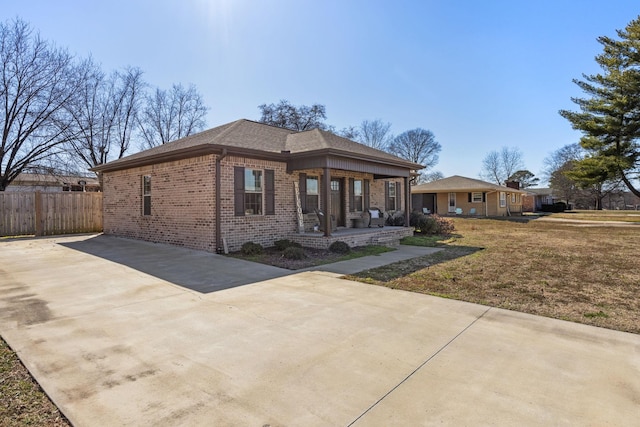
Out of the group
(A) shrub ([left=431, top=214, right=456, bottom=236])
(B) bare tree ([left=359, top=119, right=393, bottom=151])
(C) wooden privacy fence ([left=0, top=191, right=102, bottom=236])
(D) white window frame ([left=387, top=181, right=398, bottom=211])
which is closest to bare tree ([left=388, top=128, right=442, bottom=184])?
(B) bare tree ([left=359, top=119, right=393, bottom=151])

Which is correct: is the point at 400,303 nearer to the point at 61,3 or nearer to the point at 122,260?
the point at 122,260

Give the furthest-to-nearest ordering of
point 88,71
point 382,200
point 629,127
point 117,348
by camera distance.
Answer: point 629,127 < point 88,71 < point 382,200 < point 117,348

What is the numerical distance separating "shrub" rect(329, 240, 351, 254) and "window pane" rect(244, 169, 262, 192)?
2.92m

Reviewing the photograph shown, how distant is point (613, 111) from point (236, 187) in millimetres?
26523

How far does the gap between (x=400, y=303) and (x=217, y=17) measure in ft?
31.8

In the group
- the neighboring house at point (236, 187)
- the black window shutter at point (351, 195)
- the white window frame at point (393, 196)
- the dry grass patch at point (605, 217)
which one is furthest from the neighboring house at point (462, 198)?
→ the black window shutter at point (351, 195)

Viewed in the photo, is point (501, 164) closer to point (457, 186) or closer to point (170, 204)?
point (457, 186)

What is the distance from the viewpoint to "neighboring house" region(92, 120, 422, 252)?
10055 millimetres

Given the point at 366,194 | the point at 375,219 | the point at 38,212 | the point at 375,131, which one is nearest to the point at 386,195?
the point at 366,194

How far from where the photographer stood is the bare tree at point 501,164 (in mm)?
62188

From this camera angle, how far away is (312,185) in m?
Result: 12.9

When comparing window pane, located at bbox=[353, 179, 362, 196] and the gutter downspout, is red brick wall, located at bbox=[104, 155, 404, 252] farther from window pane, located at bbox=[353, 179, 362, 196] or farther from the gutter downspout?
window pane, located at bbox=[353, 179, 362, 196]

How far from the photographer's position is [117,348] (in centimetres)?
362

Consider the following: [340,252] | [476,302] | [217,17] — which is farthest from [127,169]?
[476,302]
